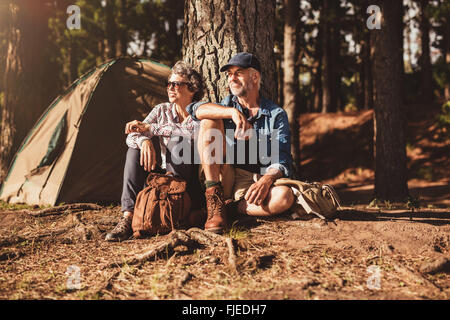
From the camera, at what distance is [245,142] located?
359 centimetres

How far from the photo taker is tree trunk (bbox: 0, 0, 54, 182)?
7219 millimetres

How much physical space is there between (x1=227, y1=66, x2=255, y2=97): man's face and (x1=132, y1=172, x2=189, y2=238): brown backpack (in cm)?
99

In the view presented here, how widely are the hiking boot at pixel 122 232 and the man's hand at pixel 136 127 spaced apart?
815mm

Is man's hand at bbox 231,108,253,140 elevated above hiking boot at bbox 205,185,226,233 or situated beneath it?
elevated above

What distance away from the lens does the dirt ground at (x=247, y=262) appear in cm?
244

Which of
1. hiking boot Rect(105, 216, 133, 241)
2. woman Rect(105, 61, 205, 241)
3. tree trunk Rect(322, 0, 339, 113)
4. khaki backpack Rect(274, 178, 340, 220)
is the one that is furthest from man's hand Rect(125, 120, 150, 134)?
tree trunk Rect(322, 0, 339, 113)

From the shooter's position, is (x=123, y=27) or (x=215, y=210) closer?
(x=215, y=210)

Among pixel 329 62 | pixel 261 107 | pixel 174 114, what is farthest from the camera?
pixel 329 62

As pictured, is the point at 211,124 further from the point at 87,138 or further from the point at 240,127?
the point at 87,138

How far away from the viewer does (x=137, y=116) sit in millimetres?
6004

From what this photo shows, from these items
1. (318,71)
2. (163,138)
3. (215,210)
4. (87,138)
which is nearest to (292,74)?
(87,138)

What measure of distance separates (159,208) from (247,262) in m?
1.00

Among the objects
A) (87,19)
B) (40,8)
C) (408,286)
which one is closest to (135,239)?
(408,286)

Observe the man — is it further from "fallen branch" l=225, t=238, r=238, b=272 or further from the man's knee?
"fallen branch" l=225, t=238, r=238, b=272
